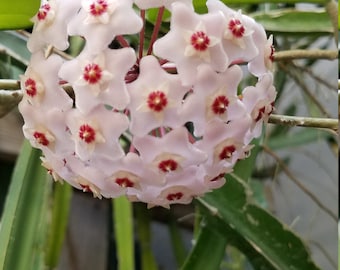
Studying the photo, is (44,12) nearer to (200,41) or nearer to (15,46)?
(200,41)

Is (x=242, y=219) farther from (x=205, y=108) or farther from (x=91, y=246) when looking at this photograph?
(x=91, y=246)

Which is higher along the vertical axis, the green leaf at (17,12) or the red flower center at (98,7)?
the red flower center at (98,7)

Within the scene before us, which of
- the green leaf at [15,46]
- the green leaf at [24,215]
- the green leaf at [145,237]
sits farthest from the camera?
the green leaf at [145,237]

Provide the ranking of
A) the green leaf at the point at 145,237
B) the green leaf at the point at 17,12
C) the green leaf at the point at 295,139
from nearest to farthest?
the green leaf at the point at 17,12, the green leaf at the point at 145,237, the green leaf at the point at 295,139

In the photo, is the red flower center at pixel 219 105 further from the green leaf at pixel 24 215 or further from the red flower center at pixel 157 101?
the green leaf at pixel 24 215

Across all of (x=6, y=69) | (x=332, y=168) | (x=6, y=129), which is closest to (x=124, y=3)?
(x=6, y=69)

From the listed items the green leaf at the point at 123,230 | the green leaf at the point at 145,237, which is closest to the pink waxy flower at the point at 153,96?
Result: the green leaf at the point at 123,230

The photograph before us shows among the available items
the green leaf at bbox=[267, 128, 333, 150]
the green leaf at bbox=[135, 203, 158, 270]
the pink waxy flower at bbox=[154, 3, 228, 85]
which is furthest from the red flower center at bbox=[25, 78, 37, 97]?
the green leaf at bbox=[267, 128, 333, 150]
